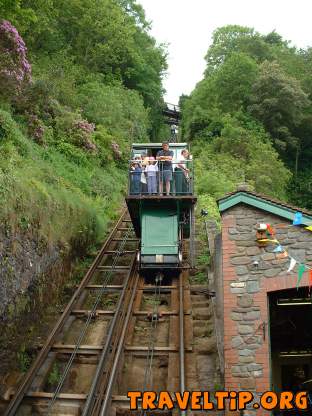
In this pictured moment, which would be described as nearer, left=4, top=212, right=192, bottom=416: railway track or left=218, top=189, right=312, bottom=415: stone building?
left=218, top=189, right=312, bottom=415: stone building

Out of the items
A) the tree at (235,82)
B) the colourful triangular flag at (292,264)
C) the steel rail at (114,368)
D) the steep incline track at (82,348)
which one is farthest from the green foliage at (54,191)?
the tree at (235,82)

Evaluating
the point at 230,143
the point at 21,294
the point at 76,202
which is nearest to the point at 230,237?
the point at 21,294

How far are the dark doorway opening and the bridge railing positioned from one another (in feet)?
13.1

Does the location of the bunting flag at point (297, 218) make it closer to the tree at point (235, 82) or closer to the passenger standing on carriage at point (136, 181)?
the passenger standing on carriage at point (136, 181)

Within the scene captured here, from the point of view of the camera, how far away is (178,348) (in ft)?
30.2

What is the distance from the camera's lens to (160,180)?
503 inches

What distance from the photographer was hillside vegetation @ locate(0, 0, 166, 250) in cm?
1198

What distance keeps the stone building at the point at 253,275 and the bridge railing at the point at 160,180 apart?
183 inches

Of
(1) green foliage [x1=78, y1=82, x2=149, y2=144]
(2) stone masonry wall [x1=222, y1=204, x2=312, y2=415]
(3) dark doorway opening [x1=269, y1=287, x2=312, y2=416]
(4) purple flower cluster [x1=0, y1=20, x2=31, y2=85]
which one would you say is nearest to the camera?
(2) stone masonry wall [x1=222, y1=204, x2=312, y2=415]

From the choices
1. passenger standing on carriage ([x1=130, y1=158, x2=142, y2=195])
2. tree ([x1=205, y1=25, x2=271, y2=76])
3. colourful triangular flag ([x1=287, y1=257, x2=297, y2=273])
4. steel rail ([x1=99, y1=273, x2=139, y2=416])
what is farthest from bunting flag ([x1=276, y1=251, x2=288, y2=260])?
tree ([x1=205, y1=25, x2=271, y2=76])

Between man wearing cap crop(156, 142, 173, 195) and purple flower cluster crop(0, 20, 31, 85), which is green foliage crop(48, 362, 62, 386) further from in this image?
purple flower cluster crop(0, 20, 31, 85)

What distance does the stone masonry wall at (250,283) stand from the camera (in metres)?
7.52

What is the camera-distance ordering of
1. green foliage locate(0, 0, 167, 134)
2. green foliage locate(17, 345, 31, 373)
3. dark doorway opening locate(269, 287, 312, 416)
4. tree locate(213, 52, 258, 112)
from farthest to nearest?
1. tree locate(213, 52, 258, 112)
2. green foliage locate(0, 0, 167, 134)
3. dark doorway opening locate(269, 287, 312, 416)
4. green foliage locate(17, 345, 31, 373)

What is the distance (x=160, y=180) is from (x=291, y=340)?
198 inches
